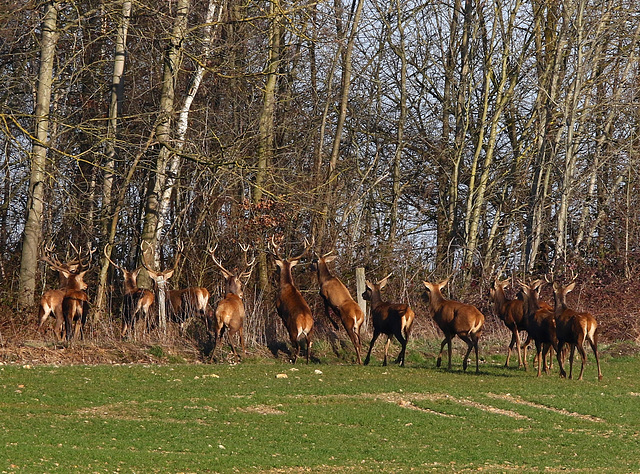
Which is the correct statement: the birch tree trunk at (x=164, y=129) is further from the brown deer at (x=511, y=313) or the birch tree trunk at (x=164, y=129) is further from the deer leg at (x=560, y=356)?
the deer leg at (x=560, y=356)

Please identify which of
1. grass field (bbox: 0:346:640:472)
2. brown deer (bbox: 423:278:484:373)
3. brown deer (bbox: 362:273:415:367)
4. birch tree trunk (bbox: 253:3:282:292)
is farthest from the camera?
birch tree trunk (bbox: 253:3:282:292)

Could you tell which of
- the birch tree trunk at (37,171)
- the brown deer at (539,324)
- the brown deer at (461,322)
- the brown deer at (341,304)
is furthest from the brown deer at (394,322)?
the birch tree trunk at (37,171)

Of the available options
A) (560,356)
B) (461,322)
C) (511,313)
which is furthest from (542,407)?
(511,313)

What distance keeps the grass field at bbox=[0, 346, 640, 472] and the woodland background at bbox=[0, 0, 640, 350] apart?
16.0 ft

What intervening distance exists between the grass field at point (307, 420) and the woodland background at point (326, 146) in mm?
4886

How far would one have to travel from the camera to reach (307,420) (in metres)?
12.9

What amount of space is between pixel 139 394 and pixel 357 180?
56.7 feet

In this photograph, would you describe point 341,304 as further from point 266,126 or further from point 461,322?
point 266,126

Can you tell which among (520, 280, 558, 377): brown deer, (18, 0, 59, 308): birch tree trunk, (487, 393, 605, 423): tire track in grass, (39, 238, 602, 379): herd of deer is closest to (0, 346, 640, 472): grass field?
(487, 393, 605, 423): tire track in grass

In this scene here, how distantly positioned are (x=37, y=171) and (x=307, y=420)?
1133 centimetres

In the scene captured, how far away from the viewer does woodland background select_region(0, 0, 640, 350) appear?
2312cm

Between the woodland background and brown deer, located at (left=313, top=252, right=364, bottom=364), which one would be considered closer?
brown deer, located at (left=313, top=252, right=364, bottom=364)

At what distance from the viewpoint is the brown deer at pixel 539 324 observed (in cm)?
1831

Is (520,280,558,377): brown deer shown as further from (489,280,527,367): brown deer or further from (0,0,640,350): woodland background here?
(0,0,640,350): woodland background
